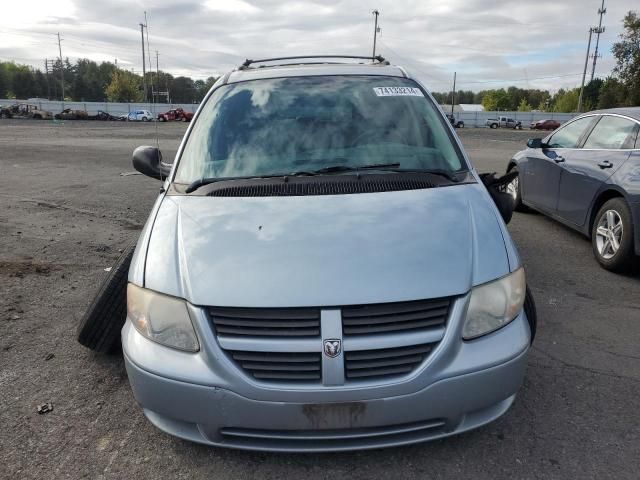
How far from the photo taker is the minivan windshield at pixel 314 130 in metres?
3.23

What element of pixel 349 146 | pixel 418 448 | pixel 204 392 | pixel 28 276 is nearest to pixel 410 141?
pixel 349 146

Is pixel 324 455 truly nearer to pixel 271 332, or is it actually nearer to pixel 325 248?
pixel 271 332

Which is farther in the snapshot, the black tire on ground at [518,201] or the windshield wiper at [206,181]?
the black tire on ground at [518,201]

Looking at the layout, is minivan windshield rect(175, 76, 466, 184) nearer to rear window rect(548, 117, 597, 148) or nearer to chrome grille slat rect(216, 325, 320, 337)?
chrome grille slat rect(216, 325, 320, 337)

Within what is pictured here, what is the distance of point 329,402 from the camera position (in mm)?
2084

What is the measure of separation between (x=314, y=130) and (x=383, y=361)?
5.80 feet

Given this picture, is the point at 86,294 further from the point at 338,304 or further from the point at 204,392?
the point at 338,304

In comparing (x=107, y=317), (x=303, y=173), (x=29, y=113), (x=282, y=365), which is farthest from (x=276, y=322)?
(x=29, y=113)

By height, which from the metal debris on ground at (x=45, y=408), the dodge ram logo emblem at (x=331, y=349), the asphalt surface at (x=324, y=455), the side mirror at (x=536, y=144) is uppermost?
the side mirror at (x=536, y=144)

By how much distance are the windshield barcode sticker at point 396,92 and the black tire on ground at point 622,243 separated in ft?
8.53

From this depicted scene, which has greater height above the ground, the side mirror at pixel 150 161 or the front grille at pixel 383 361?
the side mirror at pixel 150 161

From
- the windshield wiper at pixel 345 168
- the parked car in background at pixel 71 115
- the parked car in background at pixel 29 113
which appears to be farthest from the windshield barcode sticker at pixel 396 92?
the parked car in background at pixel 71 115

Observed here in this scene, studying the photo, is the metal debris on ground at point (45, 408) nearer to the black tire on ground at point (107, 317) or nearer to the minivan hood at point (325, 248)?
the black tire on ground at point (107, 317)

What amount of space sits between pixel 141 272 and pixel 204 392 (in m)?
0.68
